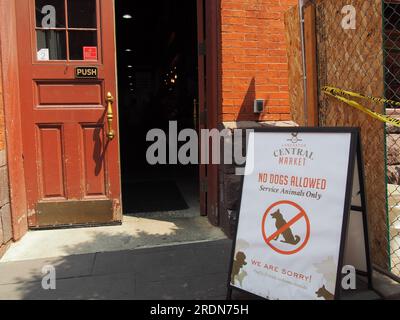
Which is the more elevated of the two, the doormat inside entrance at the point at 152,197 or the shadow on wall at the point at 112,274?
the doormat inside entrance at the point at 152,197

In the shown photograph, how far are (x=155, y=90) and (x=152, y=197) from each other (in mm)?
15479

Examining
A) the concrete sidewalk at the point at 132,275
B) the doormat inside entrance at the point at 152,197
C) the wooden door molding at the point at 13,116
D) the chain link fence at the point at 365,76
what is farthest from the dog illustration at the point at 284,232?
the doormat inside entrance at the point at 152,197

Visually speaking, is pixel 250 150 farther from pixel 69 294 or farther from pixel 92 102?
pixel 92 102

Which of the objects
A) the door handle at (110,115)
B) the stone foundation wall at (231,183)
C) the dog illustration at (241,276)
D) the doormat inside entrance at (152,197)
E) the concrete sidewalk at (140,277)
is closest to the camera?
the dog illustration at (241,276)

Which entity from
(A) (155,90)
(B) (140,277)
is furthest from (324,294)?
(A) (155,90)

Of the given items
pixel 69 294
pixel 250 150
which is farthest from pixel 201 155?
pixel 69 294

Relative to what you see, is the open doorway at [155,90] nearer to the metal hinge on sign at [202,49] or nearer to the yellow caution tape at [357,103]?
the metal hinge on sign at [202,49]

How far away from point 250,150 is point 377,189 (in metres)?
1.03

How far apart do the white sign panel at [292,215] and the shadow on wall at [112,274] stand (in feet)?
2.24

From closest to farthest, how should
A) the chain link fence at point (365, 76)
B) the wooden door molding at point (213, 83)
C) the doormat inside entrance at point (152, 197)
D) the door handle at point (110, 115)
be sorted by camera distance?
the chain link fence at point (365, 76)
the wooden door molding at point (213, 83)
the door handle at point (110, 115)
the doormat inside entrance at point (152, 197)

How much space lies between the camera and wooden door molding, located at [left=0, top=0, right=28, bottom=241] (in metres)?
4.15

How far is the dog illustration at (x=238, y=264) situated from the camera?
2836 mm

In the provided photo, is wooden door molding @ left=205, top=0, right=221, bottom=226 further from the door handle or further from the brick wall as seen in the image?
the door handle

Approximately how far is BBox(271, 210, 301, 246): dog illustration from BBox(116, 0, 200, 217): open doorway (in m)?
2.74
